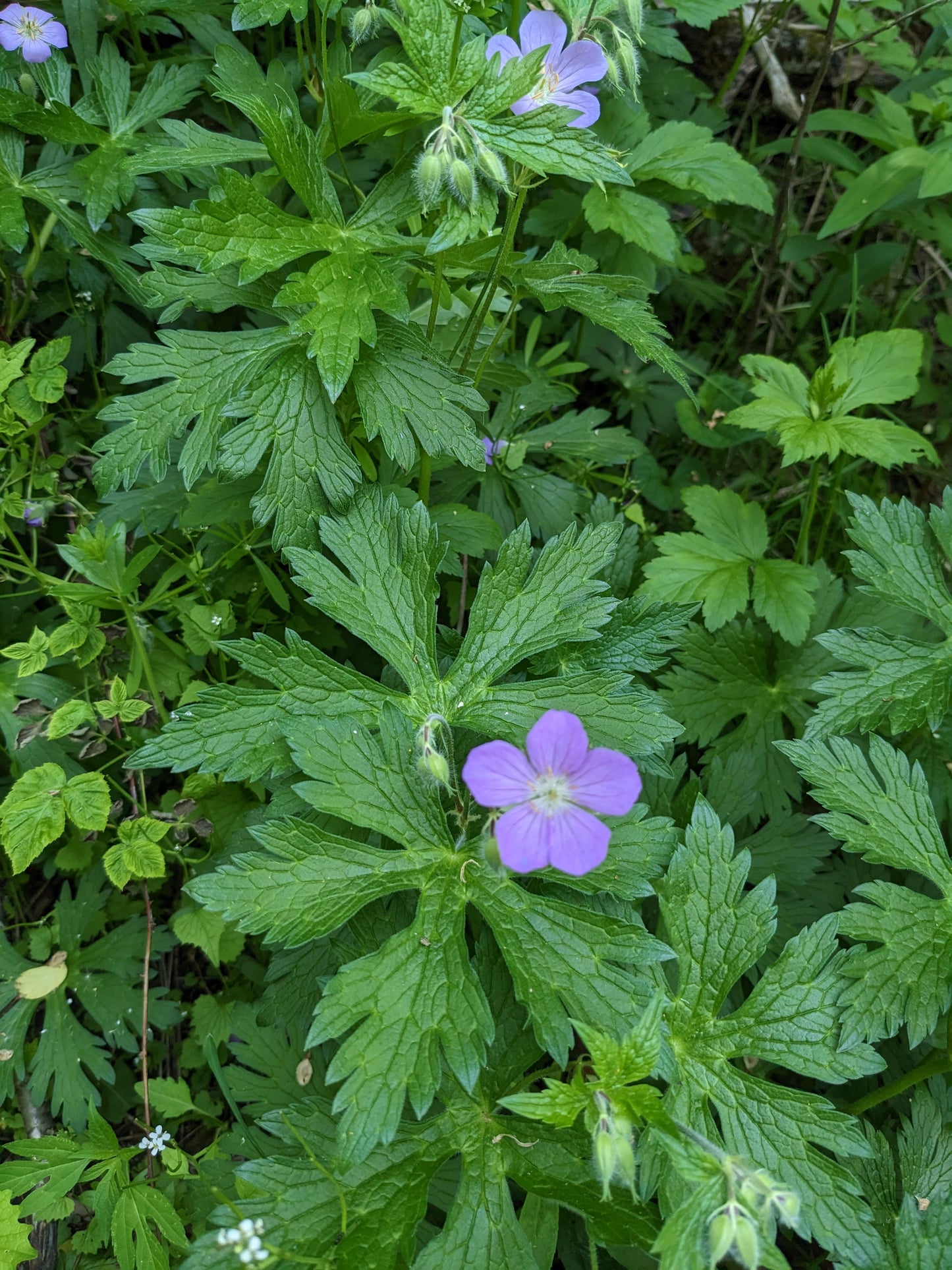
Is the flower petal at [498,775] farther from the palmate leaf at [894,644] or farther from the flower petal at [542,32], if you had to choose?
the flower petal at [542,32]

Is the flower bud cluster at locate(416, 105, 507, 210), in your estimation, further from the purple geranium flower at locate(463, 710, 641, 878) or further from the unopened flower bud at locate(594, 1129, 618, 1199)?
the unopened flower bud at locate(594, 1129, 618, 1199)

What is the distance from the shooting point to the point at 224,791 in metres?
2.31

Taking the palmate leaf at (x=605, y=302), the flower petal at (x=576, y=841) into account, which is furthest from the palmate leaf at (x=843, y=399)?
the flower petal at (x=576, y=841)

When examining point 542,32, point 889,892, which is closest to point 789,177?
point 542,32

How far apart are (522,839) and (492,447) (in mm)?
1509

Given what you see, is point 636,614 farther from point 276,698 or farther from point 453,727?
point 276,698

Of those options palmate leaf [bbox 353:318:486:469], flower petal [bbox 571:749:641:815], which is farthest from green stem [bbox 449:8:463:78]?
flower petal [bbox 571:749:641:815]

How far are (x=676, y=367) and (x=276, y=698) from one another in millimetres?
1151

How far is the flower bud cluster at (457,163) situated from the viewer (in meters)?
1.63

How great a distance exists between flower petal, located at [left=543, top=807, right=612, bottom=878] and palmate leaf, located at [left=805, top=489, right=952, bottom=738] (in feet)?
2.87

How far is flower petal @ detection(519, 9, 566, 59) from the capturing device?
1982mm

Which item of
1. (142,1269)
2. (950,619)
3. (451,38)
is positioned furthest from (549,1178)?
(451,38)

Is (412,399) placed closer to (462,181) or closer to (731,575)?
(462,181)

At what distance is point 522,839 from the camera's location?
1.40m
